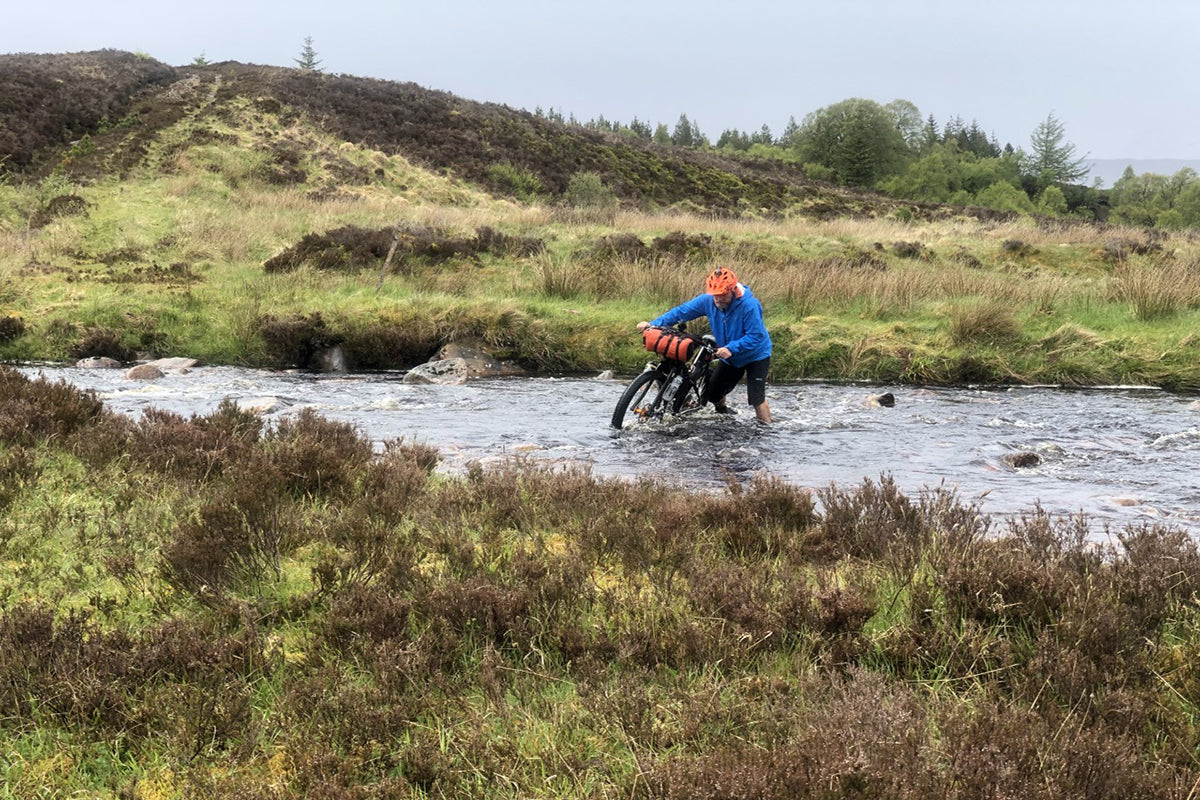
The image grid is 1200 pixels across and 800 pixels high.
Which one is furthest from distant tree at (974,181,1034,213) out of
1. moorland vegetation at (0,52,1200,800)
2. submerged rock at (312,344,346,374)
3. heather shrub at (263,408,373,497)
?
heather shrub at (263,408,373,497)

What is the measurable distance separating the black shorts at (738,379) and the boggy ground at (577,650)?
455cm

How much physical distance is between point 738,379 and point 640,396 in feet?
4.71

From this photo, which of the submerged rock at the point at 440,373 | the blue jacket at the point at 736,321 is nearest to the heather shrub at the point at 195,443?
the blue jacket at the point at 736,321

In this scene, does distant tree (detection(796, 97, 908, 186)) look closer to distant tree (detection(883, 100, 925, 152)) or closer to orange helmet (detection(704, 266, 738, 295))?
distant tree (detection(883, 100, 925, 152))

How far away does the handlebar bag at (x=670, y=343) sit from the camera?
30.0 feet

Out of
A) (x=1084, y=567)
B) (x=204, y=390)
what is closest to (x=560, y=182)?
(x=204, y=390)

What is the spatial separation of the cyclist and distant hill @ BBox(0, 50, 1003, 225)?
27.8m

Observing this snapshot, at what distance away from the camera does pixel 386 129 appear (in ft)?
135

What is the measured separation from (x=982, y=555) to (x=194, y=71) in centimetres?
5399

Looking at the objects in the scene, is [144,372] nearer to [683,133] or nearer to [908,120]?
[908,120]

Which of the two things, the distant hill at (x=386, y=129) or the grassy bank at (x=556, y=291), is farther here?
the distant hill at (x=386, y=129)

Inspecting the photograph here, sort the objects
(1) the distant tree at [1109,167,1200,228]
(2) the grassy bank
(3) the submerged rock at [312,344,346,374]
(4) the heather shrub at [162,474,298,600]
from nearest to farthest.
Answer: (4) the heather shrub at [162,474,298,600]
(2) the grassy bank
(3) the submerged rock at [312,344,346,374]
(1) the distant tree at [1109,167,1200,228]

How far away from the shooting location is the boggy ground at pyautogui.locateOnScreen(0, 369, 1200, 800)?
2.49 m

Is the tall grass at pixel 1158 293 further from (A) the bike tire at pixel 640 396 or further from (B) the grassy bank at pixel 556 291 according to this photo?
(A) the bike tire at pixel 640 396
